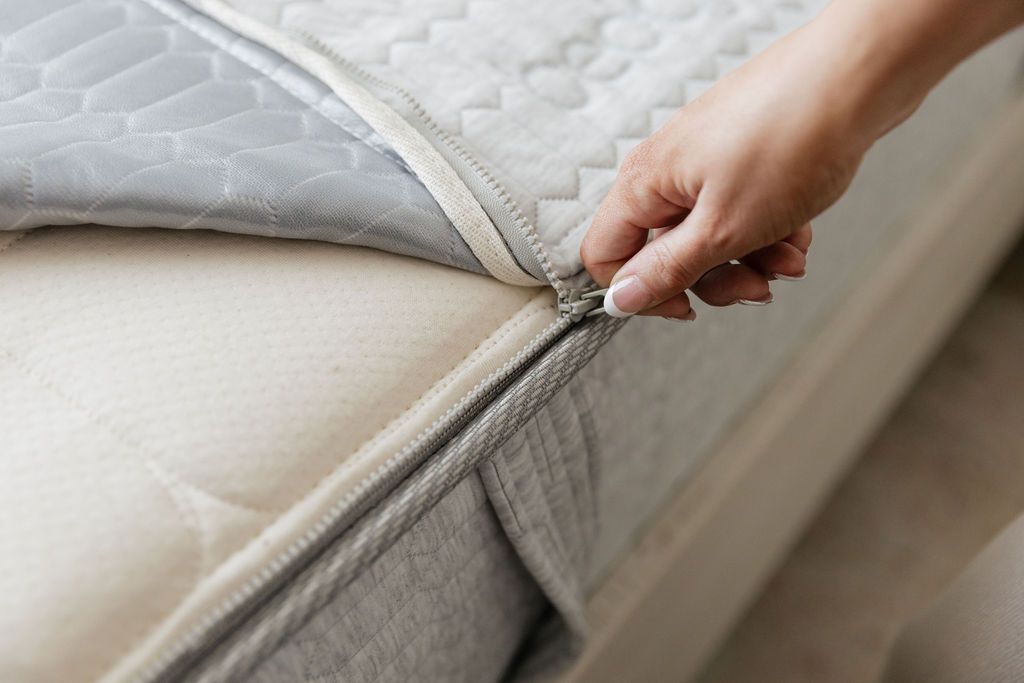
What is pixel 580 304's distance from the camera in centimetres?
44

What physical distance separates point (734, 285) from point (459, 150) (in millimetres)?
168

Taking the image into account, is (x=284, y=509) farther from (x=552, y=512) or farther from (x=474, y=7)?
(x=474, y=7)

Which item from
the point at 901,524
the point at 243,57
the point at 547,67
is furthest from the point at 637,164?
the point at 901,524

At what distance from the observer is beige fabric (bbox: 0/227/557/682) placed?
33 cm

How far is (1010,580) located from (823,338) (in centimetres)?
41

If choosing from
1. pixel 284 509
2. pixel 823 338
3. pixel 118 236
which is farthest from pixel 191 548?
pixel 823 338

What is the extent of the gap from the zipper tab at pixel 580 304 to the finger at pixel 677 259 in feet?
0.05

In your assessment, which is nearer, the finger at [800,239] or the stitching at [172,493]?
the stitching at [172,493]

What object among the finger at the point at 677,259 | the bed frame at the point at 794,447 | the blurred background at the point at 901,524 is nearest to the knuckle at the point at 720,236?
the finger at the point at 677,259

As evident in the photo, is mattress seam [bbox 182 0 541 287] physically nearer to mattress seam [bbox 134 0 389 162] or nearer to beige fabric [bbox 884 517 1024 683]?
mattress seam [bbox 134 0 389 162]

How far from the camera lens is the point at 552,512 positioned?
51 cm

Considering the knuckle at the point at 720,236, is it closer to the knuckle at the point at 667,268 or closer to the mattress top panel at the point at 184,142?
the knuckle at the point at 667,268

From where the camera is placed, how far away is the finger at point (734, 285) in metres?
0.46

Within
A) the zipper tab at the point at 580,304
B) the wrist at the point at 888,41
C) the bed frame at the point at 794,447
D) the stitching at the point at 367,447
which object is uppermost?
the wrist at the point at 888,41
